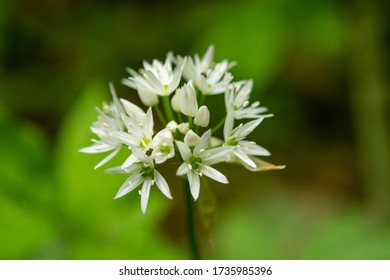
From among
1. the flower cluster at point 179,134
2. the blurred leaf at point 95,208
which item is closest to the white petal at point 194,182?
the flower cluster at point 179,134

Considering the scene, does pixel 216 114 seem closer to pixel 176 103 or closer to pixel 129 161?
pixel 176 103

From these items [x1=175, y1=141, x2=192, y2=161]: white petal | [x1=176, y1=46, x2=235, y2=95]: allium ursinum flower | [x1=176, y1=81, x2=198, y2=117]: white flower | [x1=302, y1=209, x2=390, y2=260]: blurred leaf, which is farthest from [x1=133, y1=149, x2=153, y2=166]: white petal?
[x1=302, y1=209, x2=390, y2=260]: blurred leaf

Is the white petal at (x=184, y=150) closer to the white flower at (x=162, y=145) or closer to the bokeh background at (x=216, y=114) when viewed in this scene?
the white flower at (x=162, y=145)

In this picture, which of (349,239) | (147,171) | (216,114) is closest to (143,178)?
(147,171)

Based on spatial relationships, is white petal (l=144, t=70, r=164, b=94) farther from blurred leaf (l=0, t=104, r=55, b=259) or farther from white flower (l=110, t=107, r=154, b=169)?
blurred leaf (l=0, t=104, r=55, b=259)
